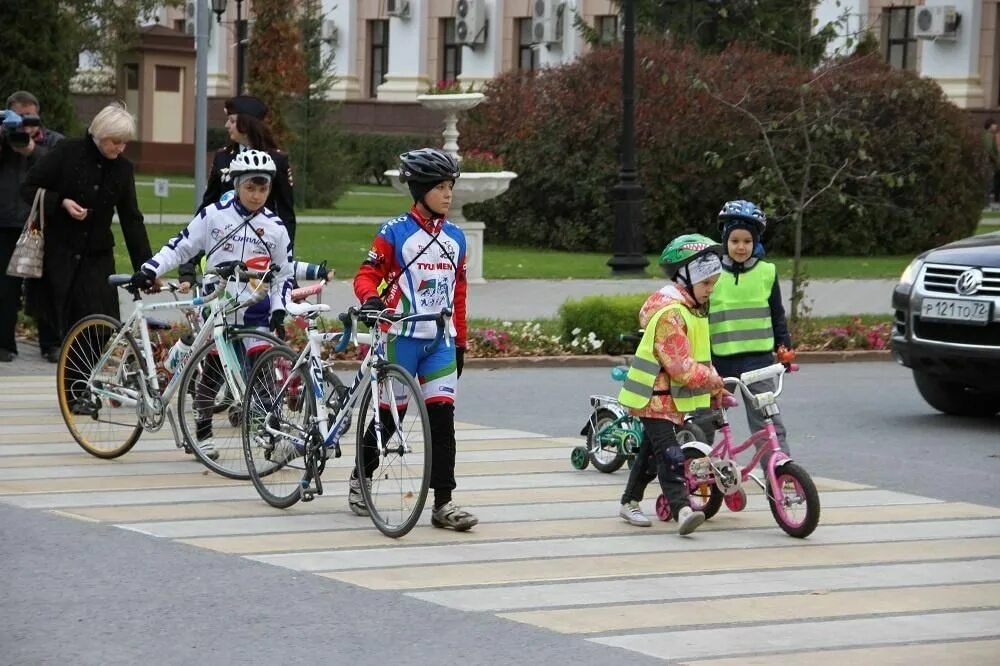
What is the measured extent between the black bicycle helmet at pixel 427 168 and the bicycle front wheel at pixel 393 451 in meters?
0.81

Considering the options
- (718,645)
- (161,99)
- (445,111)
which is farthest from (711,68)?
(161,99)

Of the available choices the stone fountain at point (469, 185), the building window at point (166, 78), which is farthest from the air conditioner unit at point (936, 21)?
the stone fountain at point (469, 185)

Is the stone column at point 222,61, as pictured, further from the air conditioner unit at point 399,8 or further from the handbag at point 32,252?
the handbag at point 32,252

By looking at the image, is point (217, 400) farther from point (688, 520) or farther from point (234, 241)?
point (688, 520)

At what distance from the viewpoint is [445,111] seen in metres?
24.9

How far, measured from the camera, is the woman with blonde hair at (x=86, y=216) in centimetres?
1216

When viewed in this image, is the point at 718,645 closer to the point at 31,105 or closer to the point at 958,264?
the point at 958,264

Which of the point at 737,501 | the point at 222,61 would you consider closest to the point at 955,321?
the point at 737,501

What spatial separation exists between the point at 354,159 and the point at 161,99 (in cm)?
1293

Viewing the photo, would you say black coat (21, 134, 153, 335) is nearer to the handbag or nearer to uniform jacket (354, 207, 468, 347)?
the handbag

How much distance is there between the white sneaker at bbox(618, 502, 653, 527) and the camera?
9.00m

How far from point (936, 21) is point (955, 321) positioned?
113 feet

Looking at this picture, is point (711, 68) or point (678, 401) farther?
point (711, 68)

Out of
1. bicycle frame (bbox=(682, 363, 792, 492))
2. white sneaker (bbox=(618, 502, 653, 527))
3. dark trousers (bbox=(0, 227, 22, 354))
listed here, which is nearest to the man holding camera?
dark trousers (bbox=(0, 227, 22, 354))
